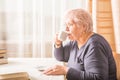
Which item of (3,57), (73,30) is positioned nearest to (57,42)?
(73,30)

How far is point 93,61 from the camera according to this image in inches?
54.4

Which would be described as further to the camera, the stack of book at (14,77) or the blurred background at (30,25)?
the blurred background at (30,25)

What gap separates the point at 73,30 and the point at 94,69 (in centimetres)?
31

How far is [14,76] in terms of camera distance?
1.30 m

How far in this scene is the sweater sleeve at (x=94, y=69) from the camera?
135cm

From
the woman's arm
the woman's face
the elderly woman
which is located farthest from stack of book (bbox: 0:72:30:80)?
the woman's arm

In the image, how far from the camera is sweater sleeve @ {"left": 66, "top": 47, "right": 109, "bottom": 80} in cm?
135

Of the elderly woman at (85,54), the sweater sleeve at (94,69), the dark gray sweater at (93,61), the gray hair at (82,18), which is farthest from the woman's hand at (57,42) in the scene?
the sweater sleeve at (94,69)

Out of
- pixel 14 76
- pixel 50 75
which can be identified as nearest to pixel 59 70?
pixel 50 75

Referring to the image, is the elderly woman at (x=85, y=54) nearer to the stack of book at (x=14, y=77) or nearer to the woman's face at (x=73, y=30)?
the woman's face at (x=73, y=30)

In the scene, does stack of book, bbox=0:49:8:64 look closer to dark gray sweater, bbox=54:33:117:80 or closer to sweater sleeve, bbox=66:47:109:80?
dark gray sweater, bbox=54:33:117:80

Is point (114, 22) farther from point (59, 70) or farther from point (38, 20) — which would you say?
point (59, 70)

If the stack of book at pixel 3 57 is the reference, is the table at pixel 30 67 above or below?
below

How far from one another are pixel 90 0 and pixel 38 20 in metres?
0.50
